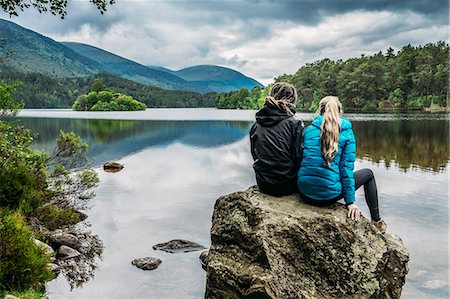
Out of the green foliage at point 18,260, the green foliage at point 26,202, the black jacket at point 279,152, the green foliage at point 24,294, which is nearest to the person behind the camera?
the green foliage at point 24,294

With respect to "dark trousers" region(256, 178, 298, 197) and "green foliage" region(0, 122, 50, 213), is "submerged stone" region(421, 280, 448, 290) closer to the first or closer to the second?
"dark trousers" region(256, 178, 298, 197)

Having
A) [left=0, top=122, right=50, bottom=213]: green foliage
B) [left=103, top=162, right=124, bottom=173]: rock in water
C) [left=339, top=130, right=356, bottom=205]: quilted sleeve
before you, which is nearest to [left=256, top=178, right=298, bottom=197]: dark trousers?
[left=339, top=130, right=356, bottom=205]: quilted sleeve

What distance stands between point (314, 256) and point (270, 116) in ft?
7.81

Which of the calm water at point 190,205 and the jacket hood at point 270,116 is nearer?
the jacket hood at point 270,116

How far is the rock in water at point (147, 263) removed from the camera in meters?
10.8

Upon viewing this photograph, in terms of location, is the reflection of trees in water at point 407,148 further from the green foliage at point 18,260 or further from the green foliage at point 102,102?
the green foliage at point 102,102

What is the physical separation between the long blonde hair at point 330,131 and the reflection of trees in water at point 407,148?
2111 cm

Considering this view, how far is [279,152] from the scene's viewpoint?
7.04 m

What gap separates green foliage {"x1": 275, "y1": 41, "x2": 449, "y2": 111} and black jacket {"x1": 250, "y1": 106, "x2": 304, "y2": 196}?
339 feet

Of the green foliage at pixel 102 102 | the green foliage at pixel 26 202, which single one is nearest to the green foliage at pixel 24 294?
the green foliage at pixel 26 202

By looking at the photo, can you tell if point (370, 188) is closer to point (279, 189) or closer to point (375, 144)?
point (279, 189)

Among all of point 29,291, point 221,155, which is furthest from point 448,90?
point 29,291

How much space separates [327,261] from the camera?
268 inches

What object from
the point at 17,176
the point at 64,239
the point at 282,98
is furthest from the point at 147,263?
the point at 282,98
